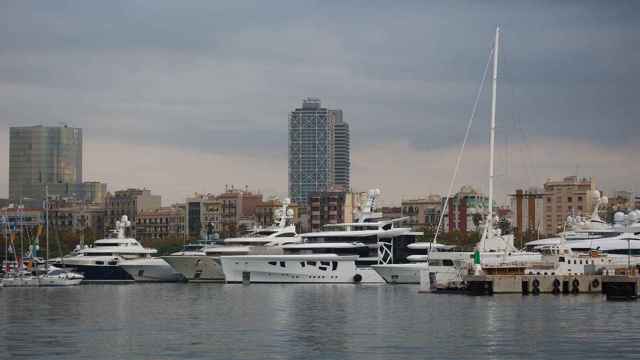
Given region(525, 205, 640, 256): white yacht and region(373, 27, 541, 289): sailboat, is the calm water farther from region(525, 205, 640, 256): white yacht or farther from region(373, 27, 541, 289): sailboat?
region(525, 205, 640, 256): white yacht

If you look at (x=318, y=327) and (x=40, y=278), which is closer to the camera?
(x=318, y=327)

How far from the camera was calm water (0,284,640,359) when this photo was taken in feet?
192

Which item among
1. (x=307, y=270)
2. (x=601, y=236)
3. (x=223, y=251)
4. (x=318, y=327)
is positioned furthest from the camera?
(x=223, y=251)

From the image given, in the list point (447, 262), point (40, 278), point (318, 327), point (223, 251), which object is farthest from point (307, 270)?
point (318, 327)

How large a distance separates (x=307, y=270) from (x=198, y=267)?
14485 mm

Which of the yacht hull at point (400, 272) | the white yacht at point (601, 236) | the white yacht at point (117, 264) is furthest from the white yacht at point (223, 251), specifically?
the white yacht at point (601, 236)

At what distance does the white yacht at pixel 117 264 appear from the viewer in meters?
148

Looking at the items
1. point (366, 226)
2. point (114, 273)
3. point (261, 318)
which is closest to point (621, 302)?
point (261, 318)

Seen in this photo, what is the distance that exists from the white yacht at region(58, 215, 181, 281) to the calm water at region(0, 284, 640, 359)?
4230cm

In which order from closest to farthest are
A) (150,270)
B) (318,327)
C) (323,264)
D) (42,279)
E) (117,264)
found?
(318,327) → (323,264) → (42,279) → (117,264) → (150,270)

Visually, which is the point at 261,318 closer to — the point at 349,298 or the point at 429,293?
the point at 349,298

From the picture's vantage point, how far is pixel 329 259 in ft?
443

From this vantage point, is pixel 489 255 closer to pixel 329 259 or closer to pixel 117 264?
pixel 329 259

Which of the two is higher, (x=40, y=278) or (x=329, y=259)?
(x=329, y=259)
